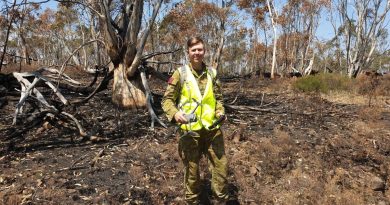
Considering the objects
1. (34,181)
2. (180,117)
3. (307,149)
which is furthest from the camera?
(307,149)

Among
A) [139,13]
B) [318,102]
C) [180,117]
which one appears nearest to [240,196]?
[180,117]

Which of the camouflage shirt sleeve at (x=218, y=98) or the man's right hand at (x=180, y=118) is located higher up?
the camouflage shirt sleeve at (x=218, y=98)

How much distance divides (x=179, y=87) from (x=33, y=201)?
6.66ft

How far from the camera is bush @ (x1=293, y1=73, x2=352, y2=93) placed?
41.5 ft

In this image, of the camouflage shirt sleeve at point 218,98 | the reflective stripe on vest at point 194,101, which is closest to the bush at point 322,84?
the camouflage shirt sleeve at point 218,98

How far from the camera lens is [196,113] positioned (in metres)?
3.54

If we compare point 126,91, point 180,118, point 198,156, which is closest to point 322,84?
point 126,91

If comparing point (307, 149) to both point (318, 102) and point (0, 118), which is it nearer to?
point (318, 102)

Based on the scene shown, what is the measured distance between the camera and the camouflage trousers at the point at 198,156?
12.0 ft

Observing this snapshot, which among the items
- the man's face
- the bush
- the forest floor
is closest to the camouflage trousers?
the forest floor

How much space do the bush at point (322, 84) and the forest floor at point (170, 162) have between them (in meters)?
5.39

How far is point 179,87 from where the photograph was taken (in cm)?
362

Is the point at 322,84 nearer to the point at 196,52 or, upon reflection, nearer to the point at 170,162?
the point at 170,162

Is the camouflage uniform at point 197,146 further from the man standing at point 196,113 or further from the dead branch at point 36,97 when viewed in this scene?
the dead branch at point 36,97
